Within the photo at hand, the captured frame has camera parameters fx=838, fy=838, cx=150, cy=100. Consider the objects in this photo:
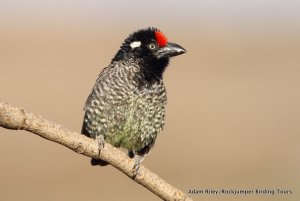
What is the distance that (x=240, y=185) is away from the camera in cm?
1248

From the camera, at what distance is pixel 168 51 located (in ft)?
21.6

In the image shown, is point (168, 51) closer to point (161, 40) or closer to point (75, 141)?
point (161, 40)

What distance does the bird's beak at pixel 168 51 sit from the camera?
6559mm

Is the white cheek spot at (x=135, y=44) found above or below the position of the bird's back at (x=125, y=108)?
Result: above

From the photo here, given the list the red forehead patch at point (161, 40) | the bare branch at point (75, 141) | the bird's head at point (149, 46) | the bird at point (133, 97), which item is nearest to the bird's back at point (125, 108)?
the bird at point (133, 97)

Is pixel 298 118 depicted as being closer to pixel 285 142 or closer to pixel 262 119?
pixel 262 119

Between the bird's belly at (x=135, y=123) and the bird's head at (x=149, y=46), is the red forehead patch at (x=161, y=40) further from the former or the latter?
the bird's belly at (x=135, y=123)

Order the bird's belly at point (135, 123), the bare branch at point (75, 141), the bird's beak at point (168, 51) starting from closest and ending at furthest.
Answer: the bare branch at point (75, 141) < the bird's belly at point (135, 123) < the bird's beak at point (168, 51)

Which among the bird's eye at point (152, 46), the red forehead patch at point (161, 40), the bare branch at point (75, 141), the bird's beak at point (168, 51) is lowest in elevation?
the bare branch at point (75, 141)

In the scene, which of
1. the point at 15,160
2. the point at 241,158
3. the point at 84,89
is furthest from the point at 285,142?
the point at 84,89

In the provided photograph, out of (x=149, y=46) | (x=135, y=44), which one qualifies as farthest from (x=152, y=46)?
(x=135, y=44)

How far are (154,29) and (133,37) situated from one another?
0.59 ft

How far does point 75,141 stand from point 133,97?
1.72m

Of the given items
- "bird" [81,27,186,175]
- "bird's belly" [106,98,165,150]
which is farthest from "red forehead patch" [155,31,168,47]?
"bird's belly" [106,98,165,150]
